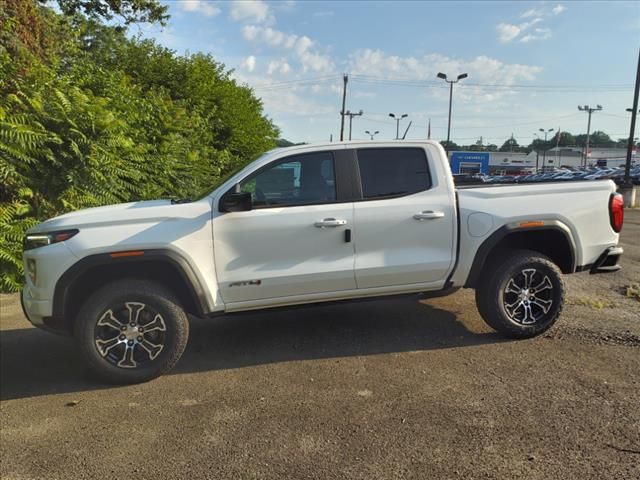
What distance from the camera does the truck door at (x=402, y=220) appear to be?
4246mm

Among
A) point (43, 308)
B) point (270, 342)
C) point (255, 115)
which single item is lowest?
point (270, 342)

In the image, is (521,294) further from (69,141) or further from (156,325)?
(69,141)

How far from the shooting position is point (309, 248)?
4137 mm

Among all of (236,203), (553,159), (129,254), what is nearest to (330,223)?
(236,203)

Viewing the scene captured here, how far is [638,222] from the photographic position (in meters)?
14.5

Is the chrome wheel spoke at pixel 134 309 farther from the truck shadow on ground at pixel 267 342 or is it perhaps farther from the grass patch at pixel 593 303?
the grass patch at pixel 593 303

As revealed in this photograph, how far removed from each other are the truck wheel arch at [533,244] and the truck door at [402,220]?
290 millimetres

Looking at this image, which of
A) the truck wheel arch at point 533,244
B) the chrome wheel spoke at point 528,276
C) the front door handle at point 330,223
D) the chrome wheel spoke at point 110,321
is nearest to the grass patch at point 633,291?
the truck wheel arch at point 533,244

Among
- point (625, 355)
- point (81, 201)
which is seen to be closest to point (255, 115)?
point (81, 201)

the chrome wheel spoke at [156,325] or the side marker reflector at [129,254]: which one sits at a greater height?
the side marker reflector at [129,254]

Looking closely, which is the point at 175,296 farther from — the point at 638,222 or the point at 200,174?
the point at 638,222

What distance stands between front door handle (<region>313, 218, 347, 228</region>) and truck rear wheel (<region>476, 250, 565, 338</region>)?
5.14 feet

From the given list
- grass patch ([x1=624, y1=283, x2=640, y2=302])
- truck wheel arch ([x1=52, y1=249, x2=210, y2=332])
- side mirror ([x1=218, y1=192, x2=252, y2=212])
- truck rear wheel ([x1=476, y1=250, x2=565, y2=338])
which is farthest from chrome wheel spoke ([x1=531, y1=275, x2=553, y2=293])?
truck wheel arch ([x1=52, y1=249, x2=210, y2=332])

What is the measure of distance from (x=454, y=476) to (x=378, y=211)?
2.24 m
